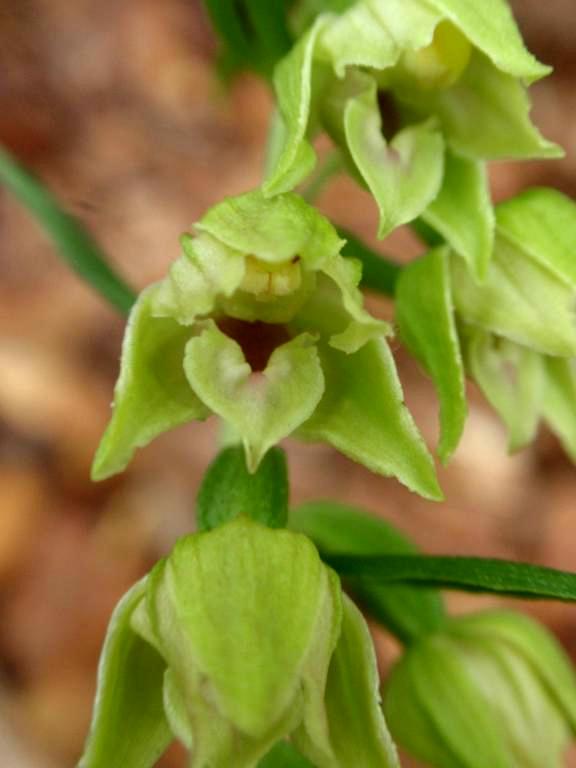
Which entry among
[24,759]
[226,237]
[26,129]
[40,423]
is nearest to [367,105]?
[226,237]

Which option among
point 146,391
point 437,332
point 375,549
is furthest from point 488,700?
point 146,391

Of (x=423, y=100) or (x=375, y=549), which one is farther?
(x=375, y=549)

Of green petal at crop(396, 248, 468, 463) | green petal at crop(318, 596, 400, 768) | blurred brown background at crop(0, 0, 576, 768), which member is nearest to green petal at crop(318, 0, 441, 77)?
green petal at crop(396, 248, 468, 463)

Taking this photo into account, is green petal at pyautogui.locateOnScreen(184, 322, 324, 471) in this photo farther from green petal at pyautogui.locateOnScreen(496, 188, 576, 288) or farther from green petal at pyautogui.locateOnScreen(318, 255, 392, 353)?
green petal at pyautogui.locateOnScreen(496, 188, 576, 288)

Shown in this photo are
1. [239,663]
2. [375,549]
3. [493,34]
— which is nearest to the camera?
[239,663]

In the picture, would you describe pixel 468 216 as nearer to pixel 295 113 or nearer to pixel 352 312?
pixel 295 113

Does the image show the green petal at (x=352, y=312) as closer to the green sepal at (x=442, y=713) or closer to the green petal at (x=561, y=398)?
the green petal at (x=561, y=398)

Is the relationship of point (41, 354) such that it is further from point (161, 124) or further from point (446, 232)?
point (446, 232)

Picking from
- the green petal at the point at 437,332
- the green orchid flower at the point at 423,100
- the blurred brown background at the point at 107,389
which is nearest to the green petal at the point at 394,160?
the green orchid flower at the point at 423,100

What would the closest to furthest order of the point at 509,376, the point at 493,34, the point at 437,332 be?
the point at 493,34 < the point at 437,332 < the point at 509,376
